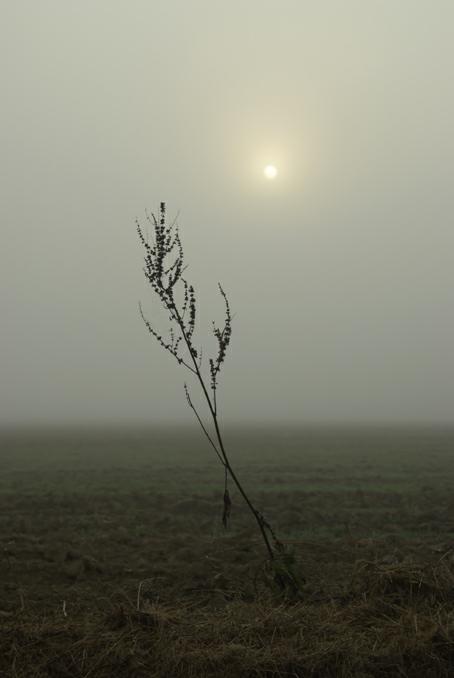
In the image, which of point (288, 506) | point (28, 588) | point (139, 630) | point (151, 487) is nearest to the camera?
point (139, 630)

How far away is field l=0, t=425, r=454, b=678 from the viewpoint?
433cm

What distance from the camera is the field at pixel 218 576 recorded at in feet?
14.2

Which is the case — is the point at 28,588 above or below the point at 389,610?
below

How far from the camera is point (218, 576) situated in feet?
26.9

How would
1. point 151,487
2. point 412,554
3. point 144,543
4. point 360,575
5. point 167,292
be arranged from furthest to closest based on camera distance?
point 151,487 → point 144,543 → point 412,554 → point 167,292 → point 360,575

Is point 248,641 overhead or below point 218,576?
overhead

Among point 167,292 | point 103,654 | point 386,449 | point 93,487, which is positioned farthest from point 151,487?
point 386,449

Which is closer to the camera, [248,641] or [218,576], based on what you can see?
[248,641]

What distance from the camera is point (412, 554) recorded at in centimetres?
1050

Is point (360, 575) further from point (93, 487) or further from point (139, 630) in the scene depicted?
point (93, 487)

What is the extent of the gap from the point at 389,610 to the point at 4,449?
4165cm

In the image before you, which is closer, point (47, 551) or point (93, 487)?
point (47, 551)

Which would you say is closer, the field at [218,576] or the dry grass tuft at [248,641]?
the dry grass tuft at [248,641]

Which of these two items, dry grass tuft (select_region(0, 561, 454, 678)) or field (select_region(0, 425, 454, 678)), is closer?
dry grass tuft (select_region(0, 561, 454, 678))
